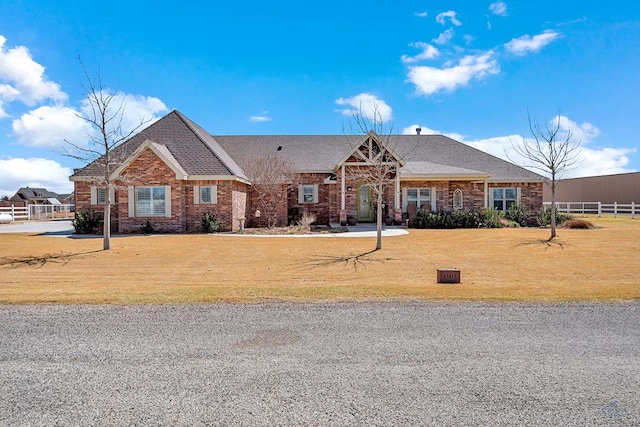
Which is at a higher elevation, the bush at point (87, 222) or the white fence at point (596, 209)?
the white fence at point (596, 209)

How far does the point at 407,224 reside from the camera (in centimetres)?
2438

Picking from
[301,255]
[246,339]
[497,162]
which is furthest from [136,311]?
[497,162]

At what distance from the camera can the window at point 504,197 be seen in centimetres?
2786

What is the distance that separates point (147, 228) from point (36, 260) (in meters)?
8.55

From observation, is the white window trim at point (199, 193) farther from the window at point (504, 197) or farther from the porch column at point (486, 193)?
the window at point (504, 197)

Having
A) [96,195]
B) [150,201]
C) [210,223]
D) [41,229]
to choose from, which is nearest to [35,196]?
[41,229]

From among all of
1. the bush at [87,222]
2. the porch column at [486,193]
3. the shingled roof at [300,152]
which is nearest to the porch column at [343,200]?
the shingled roof at [300,152]

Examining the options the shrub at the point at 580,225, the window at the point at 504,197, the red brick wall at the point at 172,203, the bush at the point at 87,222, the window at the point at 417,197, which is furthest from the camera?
the window at the point at 504,197

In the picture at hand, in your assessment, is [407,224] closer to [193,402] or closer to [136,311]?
[136,311]

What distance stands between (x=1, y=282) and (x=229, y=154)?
21.8 meters

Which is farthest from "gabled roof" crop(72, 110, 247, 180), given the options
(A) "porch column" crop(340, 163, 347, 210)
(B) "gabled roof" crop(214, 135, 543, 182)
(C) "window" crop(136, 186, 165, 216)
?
(A) "porch column" crop(340, 163, 347, 210)

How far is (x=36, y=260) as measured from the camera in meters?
13.6

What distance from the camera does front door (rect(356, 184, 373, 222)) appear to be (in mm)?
27413

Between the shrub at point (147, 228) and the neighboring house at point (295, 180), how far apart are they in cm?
21
